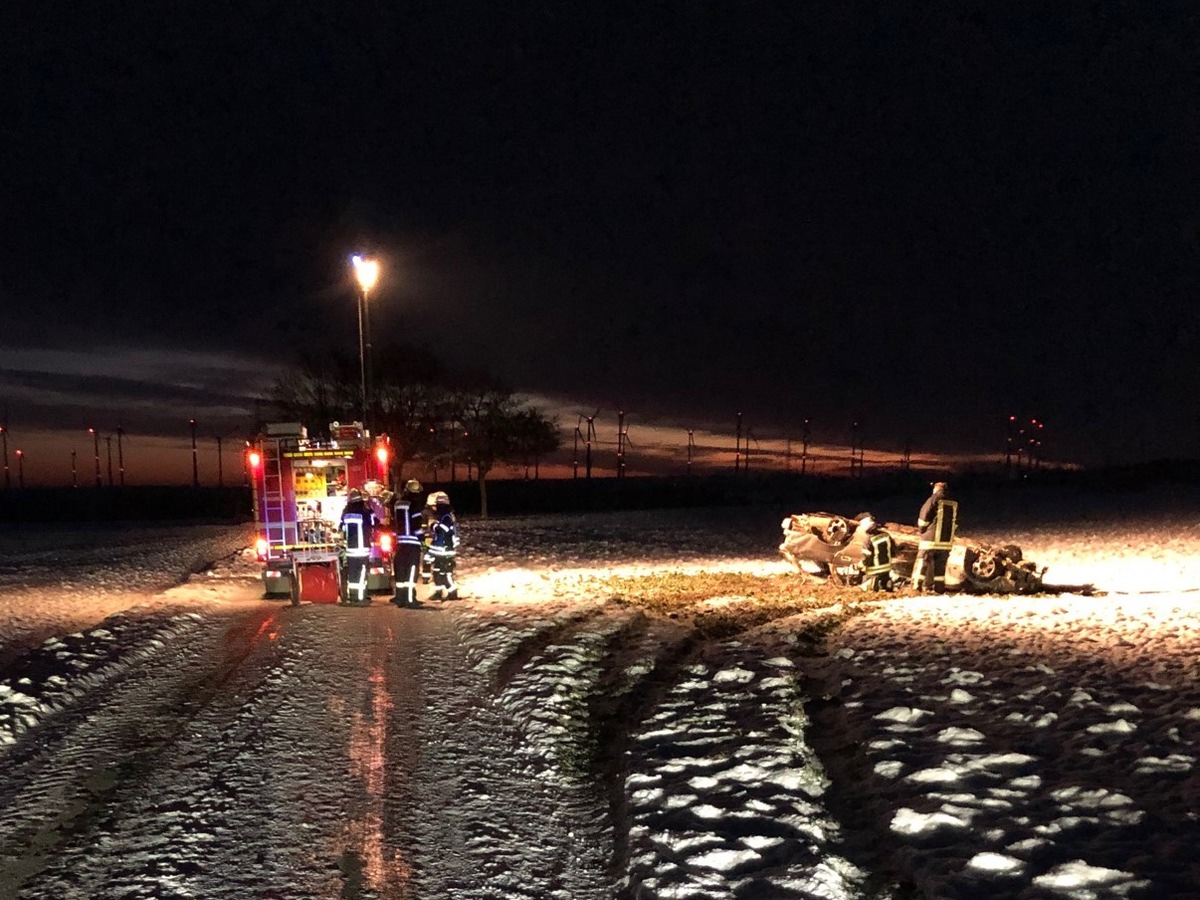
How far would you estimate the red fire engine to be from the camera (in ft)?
50.4

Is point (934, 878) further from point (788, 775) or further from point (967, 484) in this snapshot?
point (967, 484)

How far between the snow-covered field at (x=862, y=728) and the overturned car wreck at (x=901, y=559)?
4.48ft

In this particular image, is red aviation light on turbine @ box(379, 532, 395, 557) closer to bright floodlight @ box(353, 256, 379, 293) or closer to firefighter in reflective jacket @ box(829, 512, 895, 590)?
bright floodlight @ box(353, 256, 379, 293)

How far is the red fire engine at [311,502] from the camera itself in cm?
1535

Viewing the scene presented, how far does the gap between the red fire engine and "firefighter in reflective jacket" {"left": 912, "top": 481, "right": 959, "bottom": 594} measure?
9.67m

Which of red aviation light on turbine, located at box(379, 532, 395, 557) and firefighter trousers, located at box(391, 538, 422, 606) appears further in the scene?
red aviation light on turbine, located at box(379, 532, 395, 557)

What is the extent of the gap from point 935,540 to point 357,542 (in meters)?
10.3

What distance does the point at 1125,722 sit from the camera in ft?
23.4

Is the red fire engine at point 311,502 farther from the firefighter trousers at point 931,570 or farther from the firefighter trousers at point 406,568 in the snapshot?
the firefighter trousers at point 931,570

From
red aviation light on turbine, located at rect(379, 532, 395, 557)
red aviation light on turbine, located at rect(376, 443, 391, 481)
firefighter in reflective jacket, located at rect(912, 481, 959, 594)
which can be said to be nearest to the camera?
red aviation light on turbine, located at rect(379, 532, 395, 557)

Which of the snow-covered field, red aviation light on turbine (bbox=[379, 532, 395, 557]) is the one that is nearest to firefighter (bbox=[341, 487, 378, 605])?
red aviation light on turbine (bbox=[379, 532, 395, 557])

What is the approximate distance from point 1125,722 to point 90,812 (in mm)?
Result: 7922

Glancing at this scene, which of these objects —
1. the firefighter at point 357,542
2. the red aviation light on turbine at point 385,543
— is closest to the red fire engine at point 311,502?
the red aviation light on turbine at point 385,543

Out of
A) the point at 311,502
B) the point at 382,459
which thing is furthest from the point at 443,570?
the point at 311,502
